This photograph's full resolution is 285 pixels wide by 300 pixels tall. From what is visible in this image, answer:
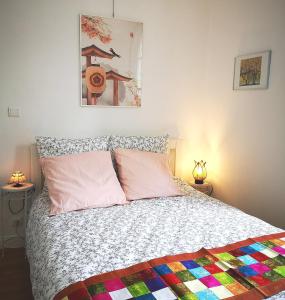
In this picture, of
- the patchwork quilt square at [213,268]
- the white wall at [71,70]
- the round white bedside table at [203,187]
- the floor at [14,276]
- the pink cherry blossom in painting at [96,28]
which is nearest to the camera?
the patchwork quilt square at [213,268]

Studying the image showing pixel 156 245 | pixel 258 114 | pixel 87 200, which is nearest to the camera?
pixel 156 245

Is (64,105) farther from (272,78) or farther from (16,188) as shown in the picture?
(272,78)

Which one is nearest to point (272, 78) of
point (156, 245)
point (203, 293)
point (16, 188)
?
point (156, 245)

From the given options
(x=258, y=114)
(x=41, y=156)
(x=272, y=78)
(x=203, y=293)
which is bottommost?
(x=203, y=293)

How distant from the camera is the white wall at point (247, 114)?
A: 7.86ft

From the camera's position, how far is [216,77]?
3057 mm

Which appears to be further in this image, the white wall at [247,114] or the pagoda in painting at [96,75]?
the pagoda in painting at [96,75]

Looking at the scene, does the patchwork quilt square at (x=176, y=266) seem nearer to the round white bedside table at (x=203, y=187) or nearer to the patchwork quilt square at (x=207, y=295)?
the patchwork quilt square at (x=207, y=295)

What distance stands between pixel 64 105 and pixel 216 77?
1.61m

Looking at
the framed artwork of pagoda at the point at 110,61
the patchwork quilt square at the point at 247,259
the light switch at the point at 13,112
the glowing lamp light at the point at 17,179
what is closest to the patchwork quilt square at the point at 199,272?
the patchwork quilt square at the point at 247,259

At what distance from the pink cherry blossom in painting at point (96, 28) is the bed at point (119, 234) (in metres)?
1.49

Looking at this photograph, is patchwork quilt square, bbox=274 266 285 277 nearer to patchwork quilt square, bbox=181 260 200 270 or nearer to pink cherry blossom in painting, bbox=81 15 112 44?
patchwork quilt square, bbox=181 260 200 270

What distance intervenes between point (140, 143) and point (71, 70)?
919 millimetres

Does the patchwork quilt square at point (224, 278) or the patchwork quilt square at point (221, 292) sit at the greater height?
the patchwork quilt square at point (224, 278)
